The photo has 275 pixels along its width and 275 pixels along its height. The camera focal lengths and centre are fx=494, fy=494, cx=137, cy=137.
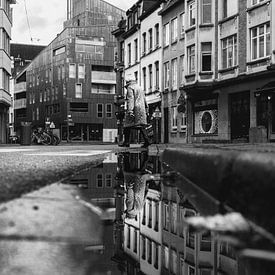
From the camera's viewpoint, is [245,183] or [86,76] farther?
[86,76]

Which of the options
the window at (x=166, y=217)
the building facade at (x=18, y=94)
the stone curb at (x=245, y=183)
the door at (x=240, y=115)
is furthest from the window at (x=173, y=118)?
the building facade at (x=18, y=94)

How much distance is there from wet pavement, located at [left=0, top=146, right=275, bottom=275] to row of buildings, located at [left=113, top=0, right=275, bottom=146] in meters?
15.3

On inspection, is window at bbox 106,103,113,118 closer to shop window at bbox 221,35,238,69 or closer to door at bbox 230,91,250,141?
shop window at bbox 221,35,238,69

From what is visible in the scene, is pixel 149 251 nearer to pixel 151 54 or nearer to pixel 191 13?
pixel 191 13

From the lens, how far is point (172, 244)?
2.19 metres

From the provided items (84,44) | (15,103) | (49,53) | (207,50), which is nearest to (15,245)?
(207,50)

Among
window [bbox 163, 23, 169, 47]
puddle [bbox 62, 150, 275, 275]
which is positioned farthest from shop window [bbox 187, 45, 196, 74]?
puddle [bbox 62, 150, 275, 275]

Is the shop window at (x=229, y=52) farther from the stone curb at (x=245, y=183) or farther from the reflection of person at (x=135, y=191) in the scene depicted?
the stone curb at (x=245, y=183)

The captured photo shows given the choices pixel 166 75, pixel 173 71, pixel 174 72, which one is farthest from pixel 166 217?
pixel 166 75

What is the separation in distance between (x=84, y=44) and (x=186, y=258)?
224 ft

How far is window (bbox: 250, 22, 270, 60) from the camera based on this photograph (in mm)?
22781

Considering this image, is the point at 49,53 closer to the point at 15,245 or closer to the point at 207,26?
the point at 207,26

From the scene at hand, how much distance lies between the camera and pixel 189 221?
2.56 meters

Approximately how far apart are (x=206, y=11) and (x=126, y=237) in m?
27.1
